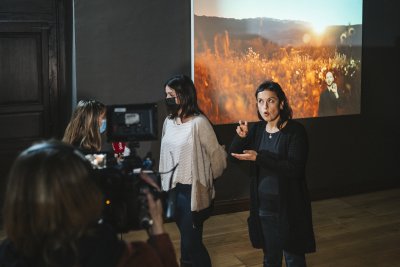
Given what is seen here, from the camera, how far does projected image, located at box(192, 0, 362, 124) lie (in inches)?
193

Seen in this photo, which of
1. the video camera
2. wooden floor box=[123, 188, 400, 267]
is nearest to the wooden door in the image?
wooden floor box=[123, 188, 400, 267]

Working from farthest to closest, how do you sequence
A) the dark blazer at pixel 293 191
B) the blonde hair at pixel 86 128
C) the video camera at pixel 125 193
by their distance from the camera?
the dark blazer at pixel 293 191
the blonde hair at pixel 86 128
the video camera at pixel 125 193

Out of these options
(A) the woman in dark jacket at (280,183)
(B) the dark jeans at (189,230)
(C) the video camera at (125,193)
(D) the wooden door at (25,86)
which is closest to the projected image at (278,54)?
(D) the wooden door at (25,86)

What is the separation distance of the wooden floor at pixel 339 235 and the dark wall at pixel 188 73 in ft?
0.99

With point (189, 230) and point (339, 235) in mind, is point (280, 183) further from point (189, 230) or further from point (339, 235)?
point (339, 235)

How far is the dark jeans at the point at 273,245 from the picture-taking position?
3.01 m

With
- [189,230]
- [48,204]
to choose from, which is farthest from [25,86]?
[48,204]

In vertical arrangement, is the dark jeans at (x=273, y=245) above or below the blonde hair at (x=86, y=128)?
below

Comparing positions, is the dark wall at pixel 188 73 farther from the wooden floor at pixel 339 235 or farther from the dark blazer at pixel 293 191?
the dark blazer at pixel 293 191

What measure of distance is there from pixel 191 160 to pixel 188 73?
1.77 metres

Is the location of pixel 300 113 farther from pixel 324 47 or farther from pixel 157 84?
pixel 157 84

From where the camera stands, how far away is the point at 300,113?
544 centimetres

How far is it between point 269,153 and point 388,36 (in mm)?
3468

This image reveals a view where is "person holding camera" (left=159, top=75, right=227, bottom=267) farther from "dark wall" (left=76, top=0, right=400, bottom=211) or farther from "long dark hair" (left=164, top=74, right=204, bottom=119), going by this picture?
"dark wall" (left=76, top=0, right=400, bottom=211)
